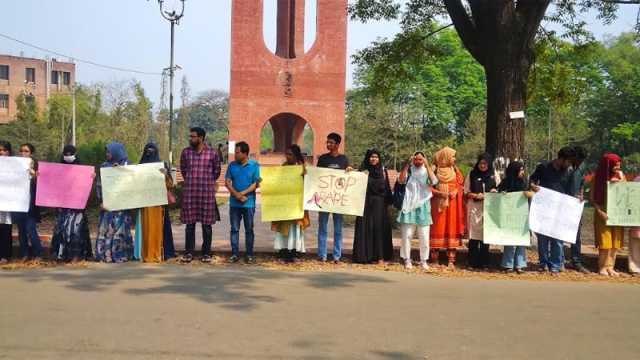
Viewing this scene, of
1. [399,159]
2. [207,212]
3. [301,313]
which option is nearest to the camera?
[301,313]

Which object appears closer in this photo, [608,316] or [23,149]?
[608,316]

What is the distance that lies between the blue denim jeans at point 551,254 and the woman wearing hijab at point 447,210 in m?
1.07

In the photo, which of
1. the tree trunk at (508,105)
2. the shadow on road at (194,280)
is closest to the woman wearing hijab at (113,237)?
the shadow on road at (194,280)

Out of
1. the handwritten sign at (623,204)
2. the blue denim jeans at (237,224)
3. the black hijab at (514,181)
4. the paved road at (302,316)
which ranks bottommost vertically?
the paved road at (302,316)

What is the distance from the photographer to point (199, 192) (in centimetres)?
832

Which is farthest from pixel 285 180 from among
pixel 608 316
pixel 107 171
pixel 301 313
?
pixel 608 316

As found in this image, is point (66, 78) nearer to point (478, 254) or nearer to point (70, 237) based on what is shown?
point (70, 237)

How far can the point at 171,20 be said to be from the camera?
80.3 ft

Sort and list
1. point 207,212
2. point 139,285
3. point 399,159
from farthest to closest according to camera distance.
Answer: point 399,159, point 207,212, point 139,285

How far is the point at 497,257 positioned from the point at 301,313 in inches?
172

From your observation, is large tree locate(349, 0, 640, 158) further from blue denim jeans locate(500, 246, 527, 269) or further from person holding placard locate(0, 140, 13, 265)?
person holding placard locate(0, 140, 13, 265)

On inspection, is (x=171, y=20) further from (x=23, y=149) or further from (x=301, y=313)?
(x=301, y=313)

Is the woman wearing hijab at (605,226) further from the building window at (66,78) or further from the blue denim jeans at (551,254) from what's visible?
the building window at (66,78)

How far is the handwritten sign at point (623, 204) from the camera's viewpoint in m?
8.16
